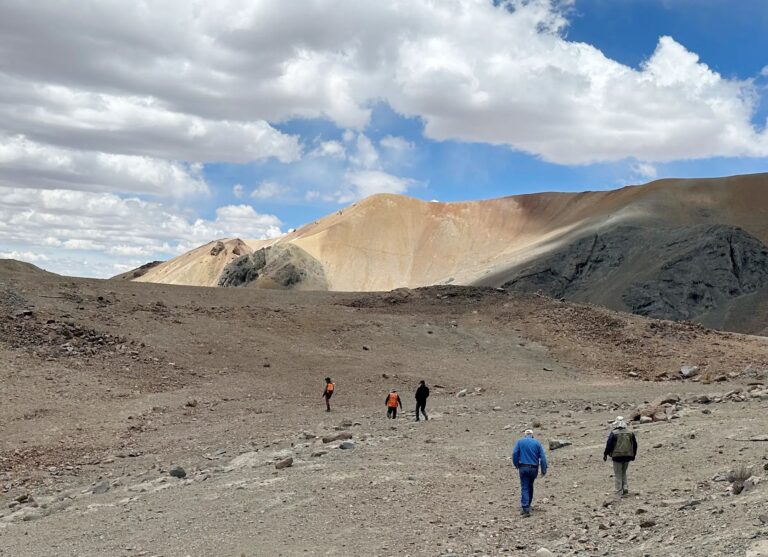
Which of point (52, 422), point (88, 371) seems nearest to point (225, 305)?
point (88, 371)

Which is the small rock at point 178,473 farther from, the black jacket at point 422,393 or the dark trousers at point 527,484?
the dark trousers at point 527,484

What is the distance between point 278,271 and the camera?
82562 mm

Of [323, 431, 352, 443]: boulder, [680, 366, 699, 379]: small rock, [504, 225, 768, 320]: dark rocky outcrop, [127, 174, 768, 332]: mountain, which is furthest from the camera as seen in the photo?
[127, 174, 768, 332]: mountain

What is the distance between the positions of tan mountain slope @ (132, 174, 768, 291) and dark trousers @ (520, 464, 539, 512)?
2597 inches

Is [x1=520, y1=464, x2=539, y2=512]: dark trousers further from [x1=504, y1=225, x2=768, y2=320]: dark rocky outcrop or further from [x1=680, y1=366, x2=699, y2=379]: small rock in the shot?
[x1=504, y1=225, x2=768, y2=320]: dark rocky outcrop

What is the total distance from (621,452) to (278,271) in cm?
7317

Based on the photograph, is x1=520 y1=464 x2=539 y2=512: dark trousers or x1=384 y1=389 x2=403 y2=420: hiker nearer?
x1=520 y1=464 x2=539 y2=512: dark trousers

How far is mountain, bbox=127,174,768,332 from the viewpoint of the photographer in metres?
62.0

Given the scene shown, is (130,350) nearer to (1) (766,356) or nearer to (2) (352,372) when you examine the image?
(2) (352,372)

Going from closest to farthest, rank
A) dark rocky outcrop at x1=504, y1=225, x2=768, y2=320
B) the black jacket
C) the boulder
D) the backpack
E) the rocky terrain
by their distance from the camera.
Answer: the rocky terrain, the backpack, the boulder, the black jacket, dark rocky outcrop at x1=504, y1=225, x2=768, y2=320

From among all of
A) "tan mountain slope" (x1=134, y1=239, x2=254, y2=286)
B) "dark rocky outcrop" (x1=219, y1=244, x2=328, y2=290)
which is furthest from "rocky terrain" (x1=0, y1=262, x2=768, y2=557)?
"tan mountain slope" (x1=134, y1=239, x2=254, y2=286)

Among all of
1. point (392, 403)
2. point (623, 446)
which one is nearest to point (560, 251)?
point (392, 403)

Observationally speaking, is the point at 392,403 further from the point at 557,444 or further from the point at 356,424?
the point at 557,444

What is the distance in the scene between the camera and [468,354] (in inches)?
1232
